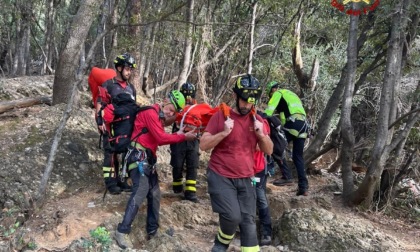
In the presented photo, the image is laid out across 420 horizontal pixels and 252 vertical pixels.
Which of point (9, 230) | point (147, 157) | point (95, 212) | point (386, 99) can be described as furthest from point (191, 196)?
point (386, 99)

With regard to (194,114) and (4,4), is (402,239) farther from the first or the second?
(4,4)

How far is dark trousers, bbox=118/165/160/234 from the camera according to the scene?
5.17 metres

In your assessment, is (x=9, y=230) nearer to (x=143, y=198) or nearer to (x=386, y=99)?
(x=143, y=198)

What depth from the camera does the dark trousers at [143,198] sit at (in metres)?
5.17

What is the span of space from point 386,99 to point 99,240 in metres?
5.31

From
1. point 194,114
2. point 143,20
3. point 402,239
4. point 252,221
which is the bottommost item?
point 402,239

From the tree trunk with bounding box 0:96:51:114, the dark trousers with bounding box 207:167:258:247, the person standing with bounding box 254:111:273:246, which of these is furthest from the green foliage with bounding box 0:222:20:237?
the tree trunk with bounding box 0:96:51:114

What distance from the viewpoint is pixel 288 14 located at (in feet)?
42.2

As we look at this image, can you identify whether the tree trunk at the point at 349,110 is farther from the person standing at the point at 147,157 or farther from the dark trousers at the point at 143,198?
the dark trousers at the point at 143,198

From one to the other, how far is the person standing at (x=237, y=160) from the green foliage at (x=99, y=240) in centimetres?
122

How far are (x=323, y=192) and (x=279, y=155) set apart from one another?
2.12m

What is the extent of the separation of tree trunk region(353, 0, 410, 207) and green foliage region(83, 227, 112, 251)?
4.76 metres

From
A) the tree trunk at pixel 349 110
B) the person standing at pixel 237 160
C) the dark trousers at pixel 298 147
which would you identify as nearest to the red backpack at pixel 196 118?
the person standing at pixel 237 160

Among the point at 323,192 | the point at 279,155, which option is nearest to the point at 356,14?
the point at 279,155
